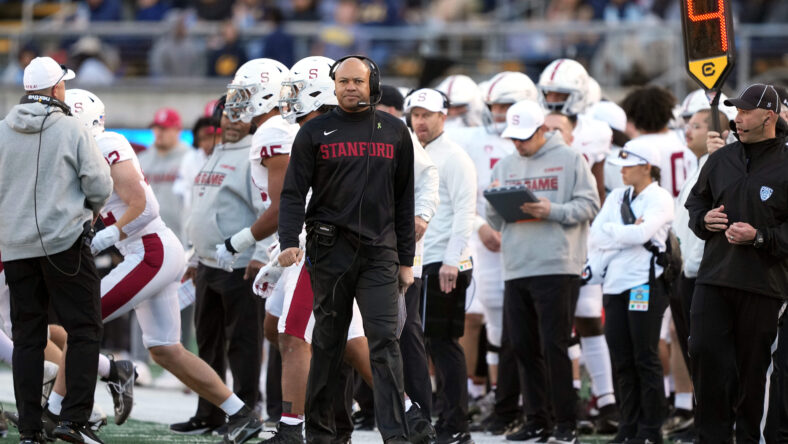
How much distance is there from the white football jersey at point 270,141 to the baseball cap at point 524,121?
1.49 meters

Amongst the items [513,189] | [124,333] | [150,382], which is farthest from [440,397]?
[124,333]

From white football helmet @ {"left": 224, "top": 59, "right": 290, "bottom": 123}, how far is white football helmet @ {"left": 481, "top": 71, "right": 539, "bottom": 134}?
7.01 feet

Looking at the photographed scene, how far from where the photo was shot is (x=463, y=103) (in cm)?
1046

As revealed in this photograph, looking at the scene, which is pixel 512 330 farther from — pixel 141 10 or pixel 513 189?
pixel 141 10

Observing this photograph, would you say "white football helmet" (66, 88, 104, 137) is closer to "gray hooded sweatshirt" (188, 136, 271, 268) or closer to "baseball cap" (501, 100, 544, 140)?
"gray hooded sweatshirt" (188, 136, 271, 268)

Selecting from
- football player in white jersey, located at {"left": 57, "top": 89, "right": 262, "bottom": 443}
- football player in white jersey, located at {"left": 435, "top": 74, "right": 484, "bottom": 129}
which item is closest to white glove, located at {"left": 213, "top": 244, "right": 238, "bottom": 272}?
football player in white jersey, located at {"left": 57, "top": 89, "right": 262, "bottom": 443}

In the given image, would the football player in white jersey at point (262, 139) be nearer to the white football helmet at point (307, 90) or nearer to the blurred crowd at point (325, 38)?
the white football helmet at point (307, 90)

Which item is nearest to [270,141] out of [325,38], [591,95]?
[591,95]

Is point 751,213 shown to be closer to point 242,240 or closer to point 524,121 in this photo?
point 524,121

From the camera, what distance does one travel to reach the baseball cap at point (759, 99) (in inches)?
269

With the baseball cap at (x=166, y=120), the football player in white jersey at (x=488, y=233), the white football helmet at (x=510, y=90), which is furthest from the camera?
the baseball cap at (x=166, y=120)

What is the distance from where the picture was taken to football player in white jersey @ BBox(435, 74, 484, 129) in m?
10.4

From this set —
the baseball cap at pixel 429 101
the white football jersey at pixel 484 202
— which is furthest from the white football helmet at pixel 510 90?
the baseball cap at pixel 429 101

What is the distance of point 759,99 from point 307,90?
2.23 metres
